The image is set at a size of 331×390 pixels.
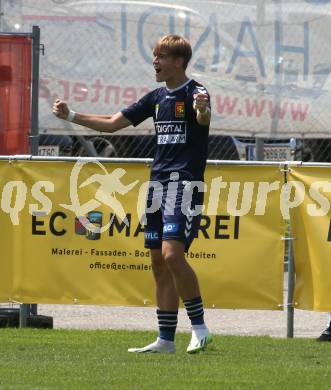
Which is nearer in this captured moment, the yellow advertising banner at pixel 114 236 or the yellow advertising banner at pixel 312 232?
the yellow advertising banner at pixel 312 232

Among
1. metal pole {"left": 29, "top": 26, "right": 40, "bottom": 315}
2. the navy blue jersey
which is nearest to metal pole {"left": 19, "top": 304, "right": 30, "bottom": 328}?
metal pole {"left": 29, "top": 26, "right": 40, "bottom": 315}

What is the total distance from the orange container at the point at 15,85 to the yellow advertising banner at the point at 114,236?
0.63m

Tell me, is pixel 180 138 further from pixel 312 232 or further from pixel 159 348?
pixel 312 232

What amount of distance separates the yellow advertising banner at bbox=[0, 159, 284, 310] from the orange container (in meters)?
0.63

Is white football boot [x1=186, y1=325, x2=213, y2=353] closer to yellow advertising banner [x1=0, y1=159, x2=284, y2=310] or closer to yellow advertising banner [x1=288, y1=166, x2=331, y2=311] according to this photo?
yellow advertising banner [x1=0, y1=159, x2=284, y2=310]

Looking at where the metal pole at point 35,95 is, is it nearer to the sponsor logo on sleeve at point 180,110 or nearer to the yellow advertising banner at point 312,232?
the yellow advertising banner at point 312,232

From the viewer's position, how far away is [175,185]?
25.7 feet

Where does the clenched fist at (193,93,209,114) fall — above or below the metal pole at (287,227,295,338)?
above

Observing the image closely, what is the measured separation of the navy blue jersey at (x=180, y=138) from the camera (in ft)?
25.8

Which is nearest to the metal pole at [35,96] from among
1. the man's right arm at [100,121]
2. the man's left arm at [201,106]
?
the man's right arm at [100,121]

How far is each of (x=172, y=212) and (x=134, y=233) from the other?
1837 millimetres

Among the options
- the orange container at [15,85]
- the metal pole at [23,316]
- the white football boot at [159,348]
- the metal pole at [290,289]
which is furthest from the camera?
the orange container at [15,85]

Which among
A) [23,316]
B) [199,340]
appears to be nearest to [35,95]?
[23,316]

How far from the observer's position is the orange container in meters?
10.2
